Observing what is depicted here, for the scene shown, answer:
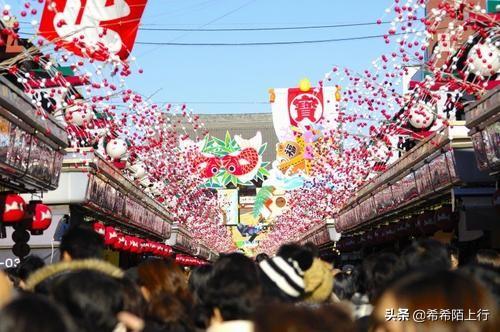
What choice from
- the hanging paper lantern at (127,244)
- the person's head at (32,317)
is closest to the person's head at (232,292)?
the person's head at (32,317)

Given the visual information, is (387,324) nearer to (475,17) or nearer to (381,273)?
(381,273)

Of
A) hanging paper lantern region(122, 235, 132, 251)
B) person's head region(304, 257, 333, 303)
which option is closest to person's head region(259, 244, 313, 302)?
person's head region(304, 257, 333, 303)

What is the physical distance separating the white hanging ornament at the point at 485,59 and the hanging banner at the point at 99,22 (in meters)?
5.52

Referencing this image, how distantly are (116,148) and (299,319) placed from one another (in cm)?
1718

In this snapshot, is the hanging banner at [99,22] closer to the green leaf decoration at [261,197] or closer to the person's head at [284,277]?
the person's head at [284,277]

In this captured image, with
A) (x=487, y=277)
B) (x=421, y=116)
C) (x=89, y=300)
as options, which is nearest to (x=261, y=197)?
(x=421, y=116)

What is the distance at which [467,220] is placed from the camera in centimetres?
1469

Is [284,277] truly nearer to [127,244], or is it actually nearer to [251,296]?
[251,296]

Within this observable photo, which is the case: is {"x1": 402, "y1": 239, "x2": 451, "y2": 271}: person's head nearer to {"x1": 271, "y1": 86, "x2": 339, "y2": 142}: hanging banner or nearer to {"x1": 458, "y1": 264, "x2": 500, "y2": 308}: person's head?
{"x1": 458, "y1": 264, "x2": 500, "y2": 308}: person's head

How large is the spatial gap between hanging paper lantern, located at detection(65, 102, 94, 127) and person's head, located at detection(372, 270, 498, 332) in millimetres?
11773

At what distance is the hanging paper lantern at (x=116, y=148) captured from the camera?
19.6 m

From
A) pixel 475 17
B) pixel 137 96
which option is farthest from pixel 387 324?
pixel 137 96

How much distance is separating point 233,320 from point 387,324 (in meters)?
1.84

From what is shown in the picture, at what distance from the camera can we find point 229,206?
6769 centimetres
